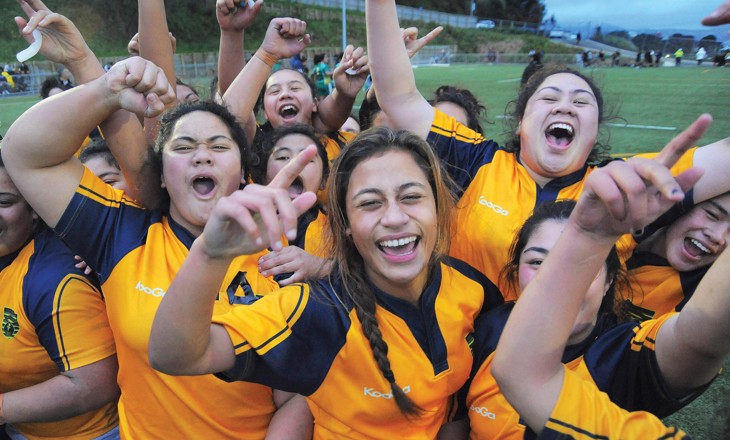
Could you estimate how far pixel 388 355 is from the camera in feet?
5.41

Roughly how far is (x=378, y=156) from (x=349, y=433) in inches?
38.4

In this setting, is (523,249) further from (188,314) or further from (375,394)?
(188,314)

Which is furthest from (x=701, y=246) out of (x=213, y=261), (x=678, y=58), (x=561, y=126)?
(x=678, y=58)

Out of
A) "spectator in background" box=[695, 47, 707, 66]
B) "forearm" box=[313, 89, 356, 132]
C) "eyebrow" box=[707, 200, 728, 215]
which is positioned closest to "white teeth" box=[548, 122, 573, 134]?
"eyebrow" box=[707, 200, 728, 215]

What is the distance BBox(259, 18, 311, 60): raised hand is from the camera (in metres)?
2.85

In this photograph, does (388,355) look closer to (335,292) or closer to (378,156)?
(335,292)

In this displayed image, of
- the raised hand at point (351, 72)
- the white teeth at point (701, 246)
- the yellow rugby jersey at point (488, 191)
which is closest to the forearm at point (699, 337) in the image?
the yellow rugby jersey at point (488, 191)

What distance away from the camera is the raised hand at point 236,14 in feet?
9.42

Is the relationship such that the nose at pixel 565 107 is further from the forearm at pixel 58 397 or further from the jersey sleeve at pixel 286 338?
the forearm at pixel 58 397

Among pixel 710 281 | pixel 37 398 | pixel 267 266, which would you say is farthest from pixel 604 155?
pixel 37 398

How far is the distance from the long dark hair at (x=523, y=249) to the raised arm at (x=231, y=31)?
1920 mm

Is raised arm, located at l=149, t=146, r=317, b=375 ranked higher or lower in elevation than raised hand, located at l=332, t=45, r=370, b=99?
lower

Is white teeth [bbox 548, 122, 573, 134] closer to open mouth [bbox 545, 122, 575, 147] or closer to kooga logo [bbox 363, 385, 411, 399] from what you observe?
open mouth [bbox 545, 122, 575, 147]

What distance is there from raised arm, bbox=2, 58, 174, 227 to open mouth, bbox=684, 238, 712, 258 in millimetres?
2187
